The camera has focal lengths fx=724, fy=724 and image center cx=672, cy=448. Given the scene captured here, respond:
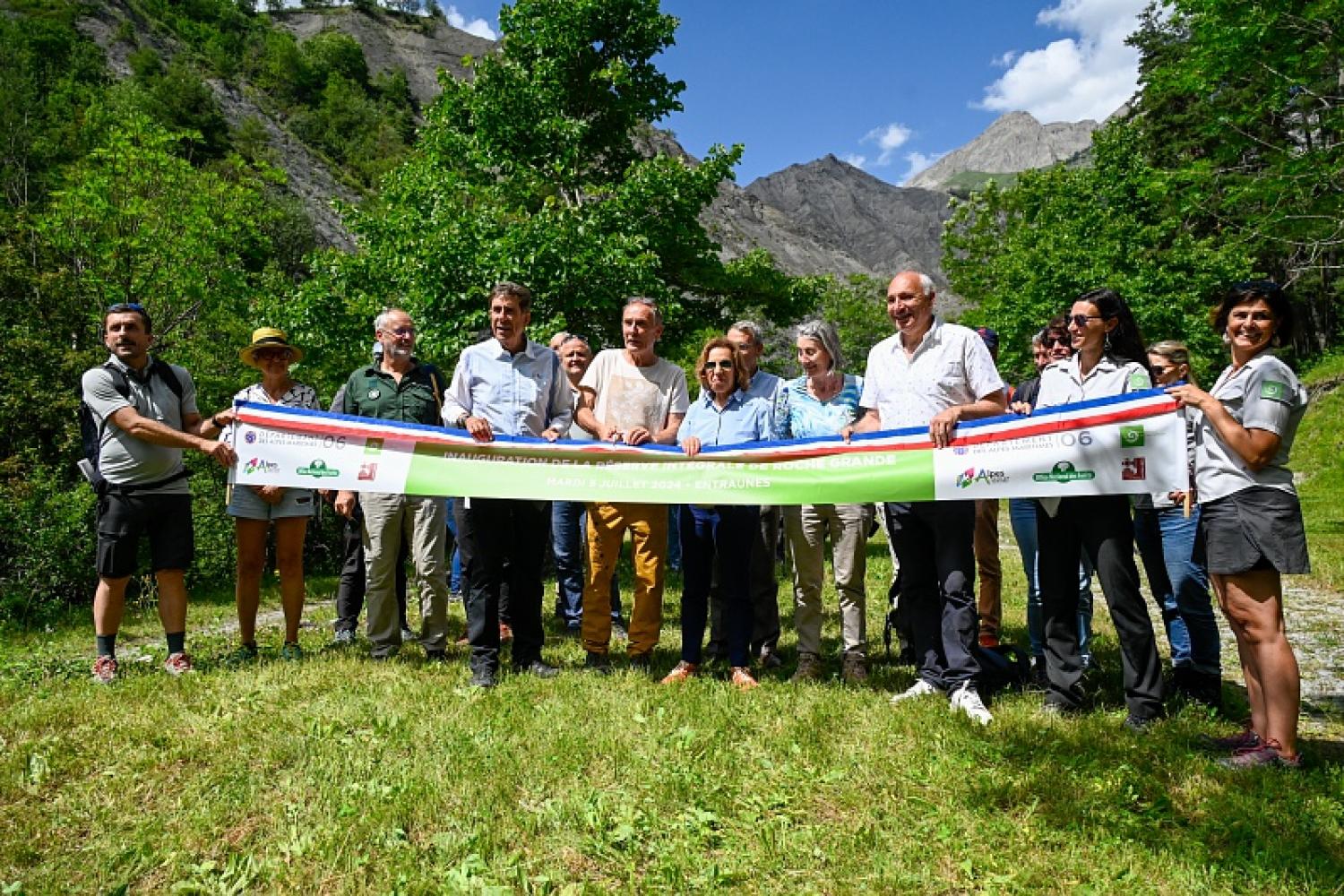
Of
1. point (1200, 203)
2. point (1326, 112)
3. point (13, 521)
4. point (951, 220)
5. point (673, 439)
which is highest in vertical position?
point (951, 220)

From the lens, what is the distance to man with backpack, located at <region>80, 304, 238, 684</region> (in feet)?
15.6

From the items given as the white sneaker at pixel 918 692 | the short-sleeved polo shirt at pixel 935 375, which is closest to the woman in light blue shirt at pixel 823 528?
the white sneaker at pixel 918 692

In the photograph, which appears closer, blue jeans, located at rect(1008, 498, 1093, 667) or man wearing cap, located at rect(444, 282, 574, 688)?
man wearing cap, located at rect(444, 282, 574, 688)

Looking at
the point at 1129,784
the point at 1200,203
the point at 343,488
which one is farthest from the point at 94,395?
the point at 1200,203

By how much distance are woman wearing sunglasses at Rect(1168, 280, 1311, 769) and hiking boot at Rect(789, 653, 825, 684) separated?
7.28ft

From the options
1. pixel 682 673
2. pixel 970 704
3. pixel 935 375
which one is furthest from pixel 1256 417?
pixel 682 673

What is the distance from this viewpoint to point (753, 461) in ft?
15.8

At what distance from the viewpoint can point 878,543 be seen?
50.7 ft

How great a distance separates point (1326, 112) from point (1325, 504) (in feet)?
31.9

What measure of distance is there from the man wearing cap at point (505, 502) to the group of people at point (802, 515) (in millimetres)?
18

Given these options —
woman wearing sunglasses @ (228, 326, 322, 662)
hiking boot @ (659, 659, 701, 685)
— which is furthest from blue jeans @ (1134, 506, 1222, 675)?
woman wearing sunglasses @ (228, 326, 322, 662)

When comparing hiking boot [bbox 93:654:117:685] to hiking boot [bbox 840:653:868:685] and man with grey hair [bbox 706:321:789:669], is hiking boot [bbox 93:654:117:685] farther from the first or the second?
hiking boot [bbox 840:653:868:685]

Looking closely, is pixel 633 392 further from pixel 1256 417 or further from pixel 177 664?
pixel 177 664

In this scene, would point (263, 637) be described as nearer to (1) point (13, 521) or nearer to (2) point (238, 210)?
(1) point (13, 521)
